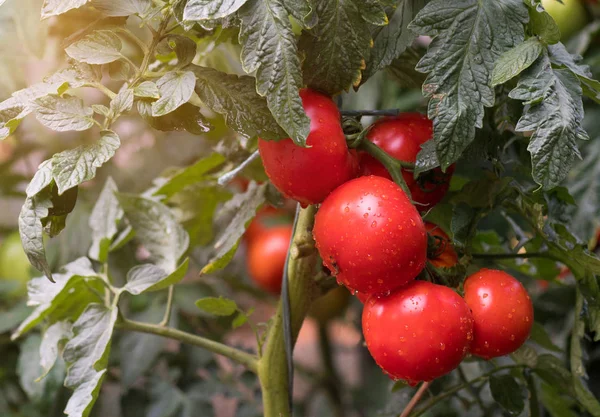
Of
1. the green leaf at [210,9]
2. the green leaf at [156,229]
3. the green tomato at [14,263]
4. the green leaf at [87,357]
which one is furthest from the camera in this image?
the green tomato at [14,263]

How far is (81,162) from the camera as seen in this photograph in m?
0.38

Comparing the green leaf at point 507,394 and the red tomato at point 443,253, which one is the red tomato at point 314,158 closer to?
the red tomato at point 443,253

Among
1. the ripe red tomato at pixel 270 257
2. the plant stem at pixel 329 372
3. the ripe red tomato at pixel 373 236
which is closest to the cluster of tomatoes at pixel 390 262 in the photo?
the ripe red tomato at pixel 373 236

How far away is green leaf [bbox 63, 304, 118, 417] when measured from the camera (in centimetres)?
47

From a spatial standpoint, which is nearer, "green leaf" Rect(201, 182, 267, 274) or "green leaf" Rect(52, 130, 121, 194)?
"green leaf" Rect(52, 130, 121, 194)

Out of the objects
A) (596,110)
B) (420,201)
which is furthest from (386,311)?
(596,110)

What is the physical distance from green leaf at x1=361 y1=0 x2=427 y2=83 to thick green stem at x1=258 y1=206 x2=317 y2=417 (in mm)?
124

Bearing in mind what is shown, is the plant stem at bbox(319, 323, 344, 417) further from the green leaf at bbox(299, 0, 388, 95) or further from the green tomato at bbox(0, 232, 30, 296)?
the green leaf at bbox(299, 0, 388, 95)

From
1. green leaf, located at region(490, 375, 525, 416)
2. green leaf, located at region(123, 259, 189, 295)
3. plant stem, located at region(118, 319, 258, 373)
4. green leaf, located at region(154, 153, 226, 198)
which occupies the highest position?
green leaf, located at region(154, 153, 226, 198)

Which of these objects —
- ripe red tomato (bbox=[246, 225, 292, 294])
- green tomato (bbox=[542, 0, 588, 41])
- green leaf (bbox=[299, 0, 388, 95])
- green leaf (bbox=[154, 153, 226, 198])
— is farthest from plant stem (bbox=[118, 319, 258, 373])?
green tomato (bbox=[542, 0, 588, 41])

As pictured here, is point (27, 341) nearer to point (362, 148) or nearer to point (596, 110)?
point (362, 148)

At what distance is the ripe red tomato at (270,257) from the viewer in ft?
3.04

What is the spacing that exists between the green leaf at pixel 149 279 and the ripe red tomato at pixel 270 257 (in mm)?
377

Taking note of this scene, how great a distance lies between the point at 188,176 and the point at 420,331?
0.33 meters
